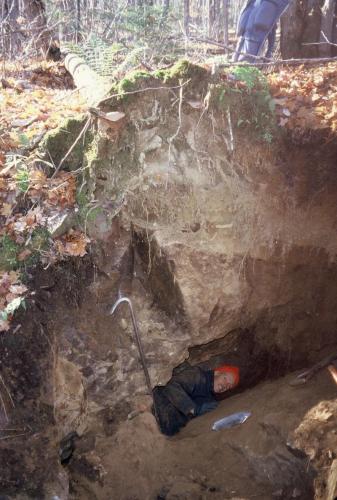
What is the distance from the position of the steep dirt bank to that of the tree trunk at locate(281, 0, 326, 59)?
13.1 ft

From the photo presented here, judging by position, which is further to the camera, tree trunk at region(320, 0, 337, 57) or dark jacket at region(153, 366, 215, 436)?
tree trunk at region(320, 0, 337, 57)

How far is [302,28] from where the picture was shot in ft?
24.8

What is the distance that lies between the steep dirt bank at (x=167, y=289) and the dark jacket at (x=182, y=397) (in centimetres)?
31

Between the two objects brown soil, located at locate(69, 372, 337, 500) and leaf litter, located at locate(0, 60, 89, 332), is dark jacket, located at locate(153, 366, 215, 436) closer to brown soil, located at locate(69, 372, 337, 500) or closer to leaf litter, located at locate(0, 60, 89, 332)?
brown soil, located at locate(69, 372, 337, 500)

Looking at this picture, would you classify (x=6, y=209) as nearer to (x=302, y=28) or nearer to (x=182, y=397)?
(x=182, y=397)

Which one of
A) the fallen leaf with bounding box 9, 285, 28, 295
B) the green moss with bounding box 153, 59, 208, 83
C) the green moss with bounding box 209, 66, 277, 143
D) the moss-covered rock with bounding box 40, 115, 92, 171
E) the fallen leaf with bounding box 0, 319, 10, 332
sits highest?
the green moss with bounding box 153, 59, 208, 83

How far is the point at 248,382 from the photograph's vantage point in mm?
5766

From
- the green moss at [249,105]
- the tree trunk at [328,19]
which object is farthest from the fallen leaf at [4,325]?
the tree trunk at [328,19]

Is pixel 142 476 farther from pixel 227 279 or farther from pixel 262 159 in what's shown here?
pixel 262 159

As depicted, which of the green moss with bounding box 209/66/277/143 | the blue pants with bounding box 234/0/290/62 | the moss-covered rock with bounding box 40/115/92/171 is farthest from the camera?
the blue pants with bounding box 234/0/290/62

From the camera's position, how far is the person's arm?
5332mm

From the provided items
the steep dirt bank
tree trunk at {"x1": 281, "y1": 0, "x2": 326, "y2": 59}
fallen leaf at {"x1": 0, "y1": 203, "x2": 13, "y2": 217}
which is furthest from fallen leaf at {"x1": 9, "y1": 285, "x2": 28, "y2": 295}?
tree trunk at {"x1": 281, "y1": 0, "x2": 326, "y2": 59}

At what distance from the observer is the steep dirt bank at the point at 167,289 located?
3.77 m

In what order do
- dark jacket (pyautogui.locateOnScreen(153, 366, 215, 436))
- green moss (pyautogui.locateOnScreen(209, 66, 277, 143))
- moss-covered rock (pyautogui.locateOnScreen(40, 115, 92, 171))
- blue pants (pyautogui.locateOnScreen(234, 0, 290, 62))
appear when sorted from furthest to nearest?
blue pants (pyautogui.locateOnScreen(234, 0, 290, 62)) < dark jacket (pyautogui.locateOnScreen(153, 366, 215, 436)) < green moss (pyautogui.locateOnScreen(209, 66, 277, 143)) < moss-covered rock (pyautogui.locateOnScreen(40, 115, 92, 171))
